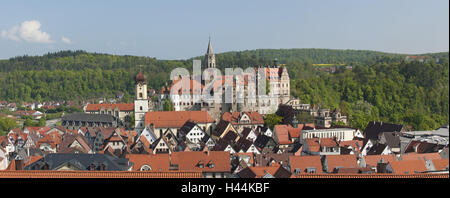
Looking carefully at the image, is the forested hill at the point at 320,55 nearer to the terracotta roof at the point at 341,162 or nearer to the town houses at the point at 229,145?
the town houses at the point at 229,145

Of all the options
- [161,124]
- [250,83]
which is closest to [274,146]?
[161,124]

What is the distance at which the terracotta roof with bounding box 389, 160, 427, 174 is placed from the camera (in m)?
26.1

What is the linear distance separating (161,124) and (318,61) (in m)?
129

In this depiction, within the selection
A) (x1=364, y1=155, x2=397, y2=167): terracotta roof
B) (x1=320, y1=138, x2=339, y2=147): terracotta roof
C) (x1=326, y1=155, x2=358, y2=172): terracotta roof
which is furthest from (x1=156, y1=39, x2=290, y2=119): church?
(x1=326, y1=155, x2=358, y2=172): terracotta roof

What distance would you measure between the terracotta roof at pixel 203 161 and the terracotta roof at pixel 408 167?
8.95 m

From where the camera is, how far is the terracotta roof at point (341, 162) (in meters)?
27.7

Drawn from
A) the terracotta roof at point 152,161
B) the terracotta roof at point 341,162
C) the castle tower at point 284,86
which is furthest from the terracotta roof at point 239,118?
the terracotta roof at point 152,161

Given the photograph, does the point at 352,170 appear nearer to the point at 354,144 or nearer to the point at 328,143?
the point at 328,143

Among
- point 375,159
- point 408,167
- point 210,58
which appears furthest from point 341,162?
point 210,58

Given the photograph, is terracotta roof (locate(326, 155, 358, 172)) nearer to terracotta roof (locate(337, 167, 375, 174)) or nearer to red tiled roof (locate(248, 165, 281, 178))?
terracotta roof (locate(337, 167, 375, 174))

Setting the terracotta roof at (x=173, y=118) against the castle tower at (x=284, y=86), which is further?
the castle tower at (x=284, y=86)

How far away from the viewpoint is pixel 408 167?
26500 millimetres
